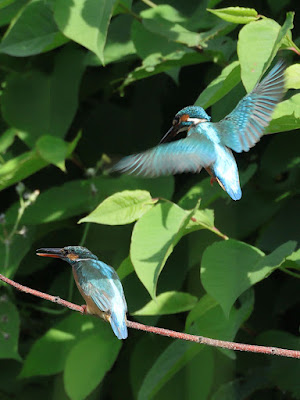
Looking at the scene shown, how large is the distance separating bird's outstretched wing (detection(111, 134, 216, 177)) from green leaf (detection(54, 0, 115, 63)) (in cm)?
55

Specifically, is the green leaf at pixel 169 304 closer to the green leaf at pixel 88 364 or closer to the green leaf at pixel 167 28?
the green leaf at pixel 88 364

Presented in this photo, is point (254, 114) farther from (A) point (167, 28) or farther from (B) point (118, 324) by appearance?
(A) point (167, 28)

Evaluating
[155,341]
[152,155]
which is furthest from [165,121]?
[152,155]

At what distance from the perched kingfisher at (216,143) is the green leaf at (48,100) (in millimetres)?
973

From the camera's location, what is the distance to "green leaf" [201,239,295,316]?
5.43ft

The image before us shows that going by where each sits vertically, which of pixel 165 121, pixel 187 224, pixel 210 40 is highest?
pixel 210 40

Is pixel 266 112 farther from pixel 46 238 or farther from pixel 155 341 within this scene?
pixel 46 238

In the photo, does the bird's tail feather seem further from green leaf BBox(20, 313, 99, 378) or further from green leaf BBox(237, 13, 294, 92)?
green leaf BBox(20, 313, 99, 378)

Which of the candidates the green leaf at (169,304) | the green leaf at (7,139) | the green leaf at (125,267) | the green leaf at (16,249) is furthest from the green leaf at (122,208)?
the green leaf at (7,139)

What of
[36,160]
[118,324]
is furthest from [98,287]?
[36,160]

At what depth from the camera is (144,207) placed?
70.2 inches

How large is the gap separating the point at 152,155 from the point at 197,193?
82 centimetres

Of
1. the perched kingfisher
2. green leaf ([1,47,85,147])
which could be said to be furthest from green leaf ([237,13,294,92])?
green leaf ([1,47,85,147])

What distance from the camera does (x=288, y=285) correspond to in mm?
2166
